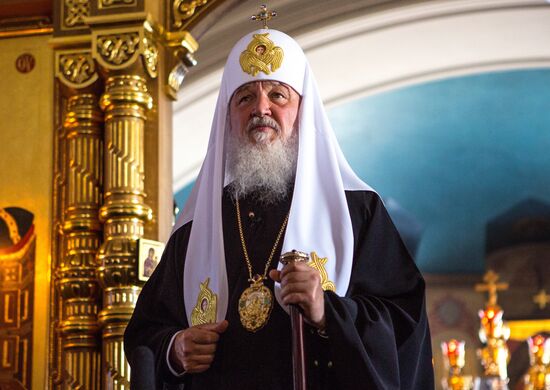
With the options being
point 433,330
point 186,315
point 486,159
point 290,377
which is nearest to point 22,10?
point 186,315

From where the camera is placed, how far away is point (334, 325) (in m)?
3.54

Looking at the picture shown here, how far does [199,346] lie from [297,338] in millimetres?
377

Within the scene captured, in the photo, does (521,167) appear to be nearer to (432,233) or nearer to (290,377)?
(432,233)

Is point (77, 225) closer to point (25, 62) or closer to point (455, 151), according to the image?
point (25, 62)

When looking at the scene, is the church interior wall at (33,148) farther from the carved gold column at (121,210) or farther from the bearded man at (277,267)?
the bearded man at (277,267)

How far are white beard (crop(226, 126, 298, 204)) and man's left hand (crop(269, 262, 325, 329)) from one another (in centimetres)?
65

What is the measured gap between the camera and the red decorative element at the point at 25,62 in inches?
239

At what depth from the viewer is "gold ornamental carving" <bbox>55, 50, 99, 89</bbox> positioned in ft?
18.8

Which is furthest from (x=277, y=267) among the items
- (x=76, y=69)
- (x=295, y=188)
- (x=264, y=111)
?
(x=76, y=69)

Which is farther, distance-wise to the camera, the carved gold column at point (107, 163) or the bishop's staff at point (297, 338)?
the carved gold column at point (107, 163)

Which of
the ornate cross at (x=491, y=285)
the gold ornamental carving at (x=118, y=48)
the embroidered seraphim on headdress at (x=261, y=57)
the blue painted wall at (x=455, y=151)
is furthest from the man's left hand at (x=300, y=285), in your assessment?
the ornate cross at (x=491, y=285)

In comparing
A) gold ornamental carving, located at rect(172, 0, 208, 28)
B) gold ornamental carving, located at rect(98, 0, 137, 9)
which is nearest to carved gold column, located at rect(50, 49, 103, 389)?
gold ornamental carving, located at rect(98, 0, 137, 9)

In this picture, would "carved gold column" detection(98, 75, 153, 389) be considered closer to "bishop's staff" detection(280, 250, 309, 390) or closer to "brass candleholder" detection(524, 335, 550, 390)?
"bishop's staff" detection(280, 250, 309, 390)

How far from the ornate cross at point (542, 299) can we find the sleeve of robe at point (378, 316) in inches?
480
